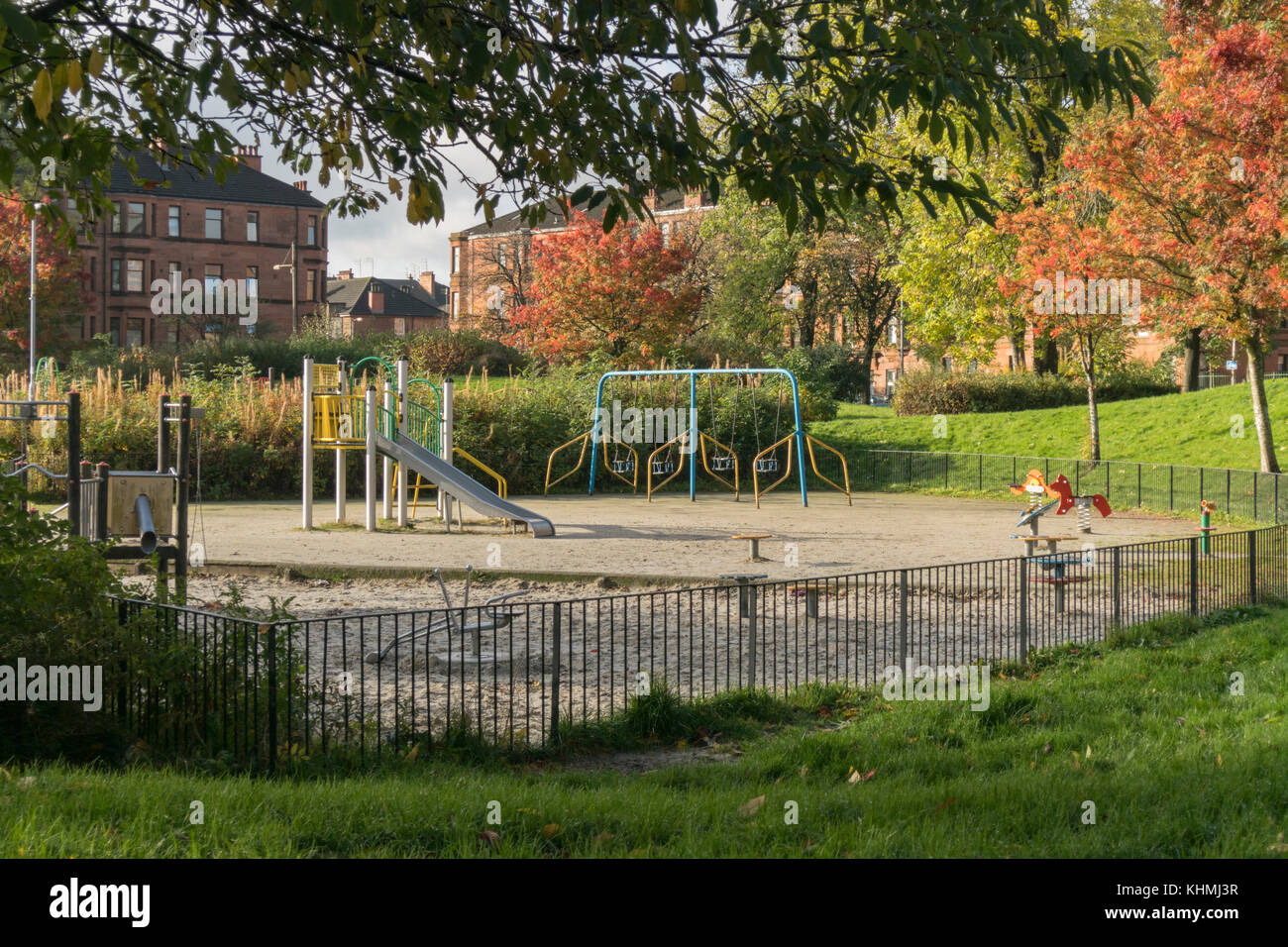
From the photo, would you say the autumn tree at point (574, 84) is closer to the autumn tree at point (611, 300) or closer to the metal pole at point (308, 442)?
the metal pole at point (308, 442)

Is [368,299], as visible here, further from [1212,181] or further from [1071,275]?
[1212,181]

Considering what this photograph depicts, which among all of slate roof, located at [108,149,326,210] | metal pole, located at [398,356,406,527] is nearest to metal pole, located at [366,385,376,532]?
metal pole, located at [398,356,406,527]

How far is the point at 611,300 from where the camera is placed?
1832 inches

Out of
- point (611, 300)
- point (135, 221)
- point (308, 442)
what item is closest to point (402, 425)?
point (308, 442)

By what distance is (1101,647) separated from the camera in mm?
11117

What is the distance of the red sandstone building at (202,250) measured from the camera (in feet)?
215

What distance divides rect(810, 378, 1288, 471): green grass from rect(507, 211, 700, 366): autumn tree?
29.9ft

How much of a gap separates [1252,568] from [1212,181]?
1176 cm

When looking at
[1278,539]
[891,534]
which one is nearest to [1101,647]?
[1278,539]

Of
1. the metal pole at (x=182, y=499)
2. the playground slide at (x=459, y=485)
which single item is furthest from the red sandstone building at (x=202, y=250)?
the metal pole at (x=182, y=499)

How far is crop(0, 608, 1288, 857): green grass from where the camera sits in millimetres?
5090

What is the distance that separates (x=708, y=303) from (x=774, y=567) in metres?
44.5

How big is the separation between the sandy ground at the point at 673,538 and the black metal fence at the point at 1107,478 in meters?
1.21

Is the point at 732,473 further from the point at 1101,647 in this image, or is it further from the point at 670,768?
the point at 670,768
